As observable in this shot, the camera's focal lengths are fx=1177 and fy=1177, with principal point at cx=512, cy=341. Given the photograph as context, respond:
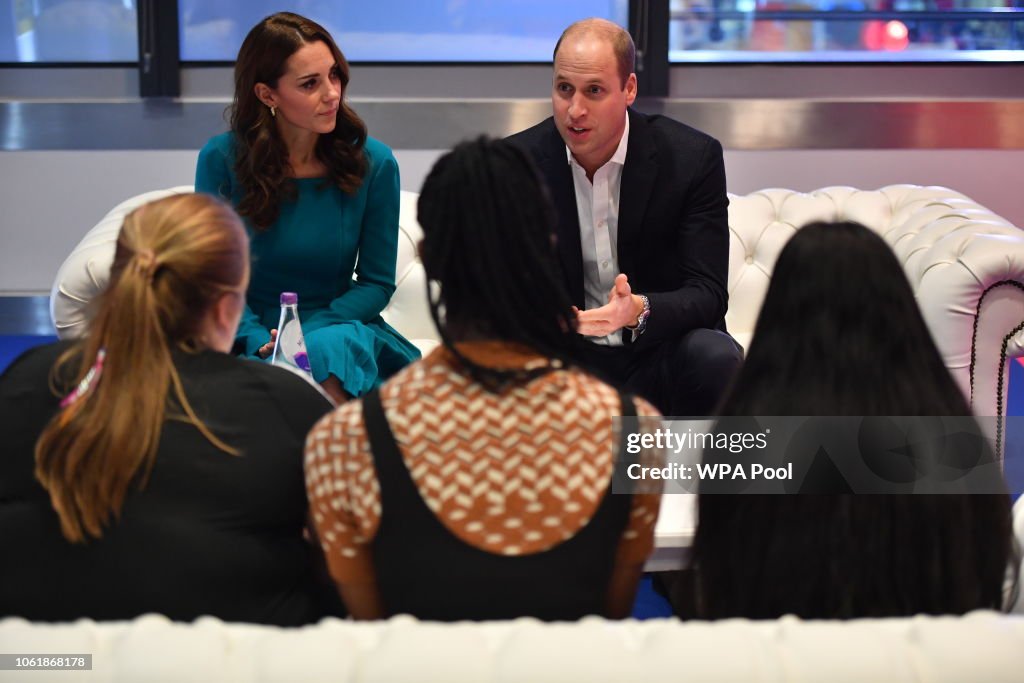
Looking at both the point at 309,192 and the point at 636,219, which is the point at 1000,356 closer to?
the point at 636,219

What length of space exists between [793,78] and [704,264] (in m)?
2.35

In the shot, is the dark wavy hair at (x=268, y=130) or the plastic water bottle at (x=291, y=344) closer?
the plastic water bottle at (x=291, y=344)

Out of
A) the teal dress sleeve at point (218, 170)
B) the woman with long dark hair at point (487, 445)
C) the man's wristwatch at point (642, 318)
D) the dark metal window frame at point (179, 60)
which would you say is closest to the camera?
the woman with long dark hair at point (487, 445)

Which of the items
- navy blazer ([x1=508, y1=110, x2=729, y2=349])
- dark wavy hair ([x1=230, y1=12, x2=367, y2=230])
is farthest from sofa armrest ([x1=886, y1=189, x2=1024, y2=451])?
dark wavy hair ([x1=230, y1=12, x2=367, y2=230])

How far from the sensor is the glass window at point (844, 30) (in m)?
4.83

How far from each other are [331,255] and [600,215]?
65 centimetres

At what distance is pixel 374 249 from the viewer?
2820 millimetres

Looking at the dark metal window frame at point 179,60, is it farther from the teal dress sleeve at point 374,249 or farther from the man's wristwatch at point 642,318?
the man's wristwatch at point 642,318

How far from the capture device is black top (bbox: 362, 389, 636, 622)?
1.30 meters

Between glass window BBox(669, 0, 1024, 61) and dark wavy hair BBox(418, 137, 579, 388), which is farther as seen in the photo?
glass window BBox(669, 0, 1024, 61)

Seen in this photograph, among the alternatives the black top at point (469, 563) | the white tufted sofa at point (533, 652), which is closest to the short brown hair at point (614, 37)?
the black top at point (469, 563)

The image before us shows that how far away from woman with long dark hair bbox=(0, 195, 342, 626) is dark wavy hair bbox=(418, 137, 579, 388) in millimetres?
271

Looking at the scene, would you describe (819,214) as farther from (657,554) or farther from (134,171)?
(134,171)

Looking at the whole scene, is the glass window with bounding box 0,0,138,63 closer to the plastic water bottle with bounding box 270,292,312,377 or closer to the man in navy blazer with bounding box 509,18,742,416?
the man in navy blazer with bounding box 509,18,742,416
